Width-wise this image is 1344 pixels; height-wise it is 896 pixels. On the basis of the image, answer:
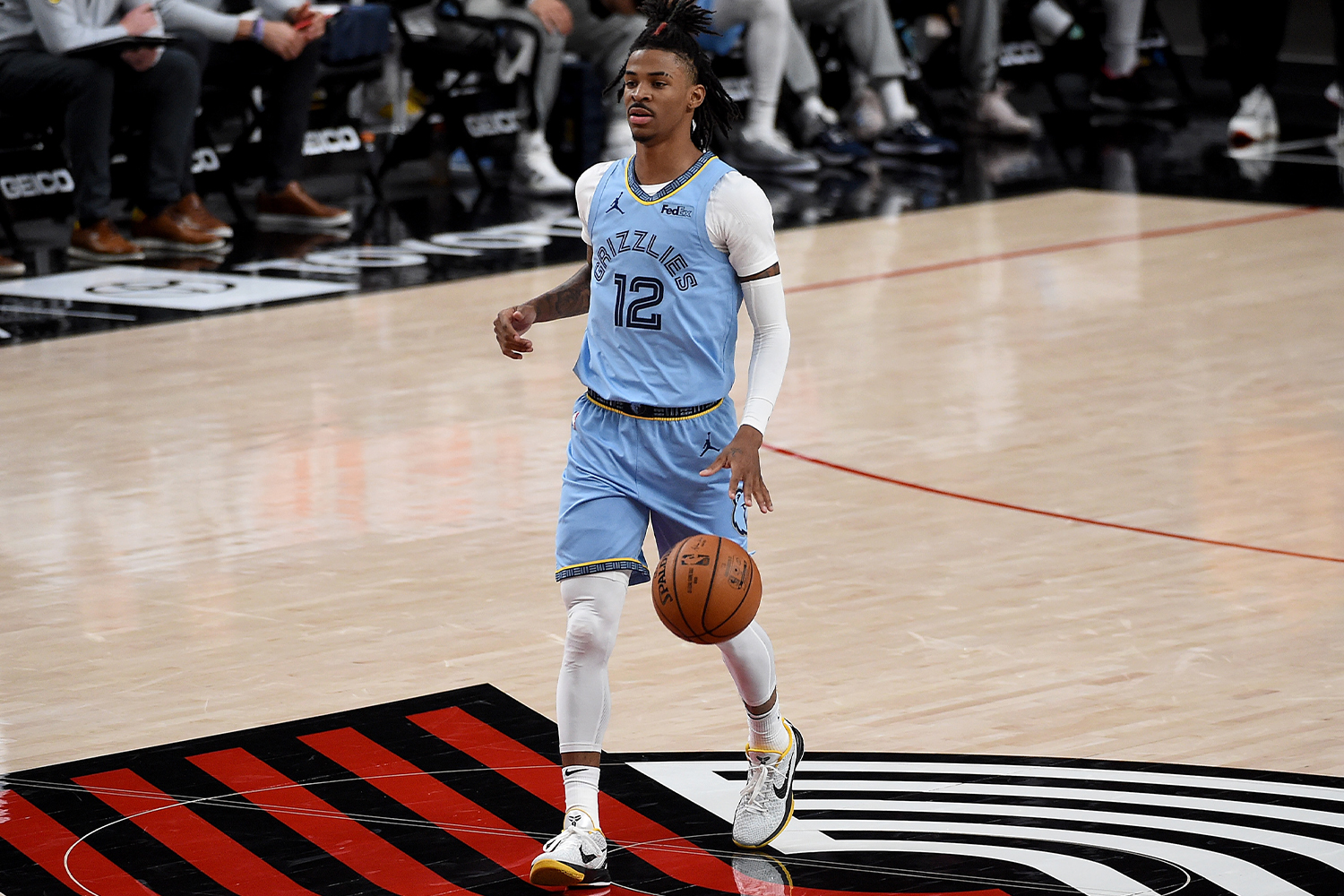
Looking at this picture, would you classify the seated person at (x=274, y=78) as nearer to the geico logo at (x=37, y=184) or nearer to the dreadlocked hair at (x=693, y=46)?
the geico logo at (x=37, y=184)

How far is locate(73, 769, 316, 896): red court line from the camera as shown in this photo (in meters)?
3.68

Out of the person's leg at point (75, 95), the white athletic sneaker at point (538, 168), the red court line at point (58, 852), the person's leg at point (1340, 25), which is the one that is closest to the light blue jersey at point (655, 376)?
the red court line at point (58, 852)

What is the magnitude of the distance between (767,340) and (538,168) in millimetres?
8036

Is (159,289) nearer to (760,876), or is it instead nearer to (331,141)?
(331,141)

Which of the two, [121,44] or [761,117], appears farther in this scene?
[761,117]

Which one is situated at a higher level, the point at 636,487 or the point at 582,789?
the point at 636,487

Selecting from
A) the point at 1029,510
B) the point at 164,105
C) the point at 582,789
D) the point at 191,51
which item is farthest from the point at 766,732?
the point at 191,51

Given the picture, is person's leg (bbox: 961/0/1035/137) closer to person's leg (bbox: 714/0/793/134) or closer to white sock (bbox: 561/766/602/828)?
person's leg (bbox: 714/0/793/134)

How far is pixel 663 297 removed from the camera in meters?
3.77

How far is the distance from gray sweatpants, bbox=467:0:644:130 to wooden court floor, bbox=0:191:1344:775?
7.85 feet

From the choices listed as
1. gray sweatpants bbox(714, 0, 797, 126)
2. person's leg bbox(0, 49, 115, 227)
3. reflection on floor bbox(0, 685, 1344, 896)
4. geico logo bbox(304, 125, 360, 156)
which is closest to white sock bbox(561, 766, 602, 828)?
reflection on floor bbox(0, 685, 1344, 896)

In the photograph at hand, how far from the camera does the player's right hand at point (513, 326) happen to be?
3.89 m

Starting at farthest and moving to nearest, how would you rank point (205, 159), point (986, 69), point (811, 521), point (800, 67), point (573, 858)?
point (986, 69) < point (800, 67) < point (205, 159) < point (811, 521) < point (573, 858)

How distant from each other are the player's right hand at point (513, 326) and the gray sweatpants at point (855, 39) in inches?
349
